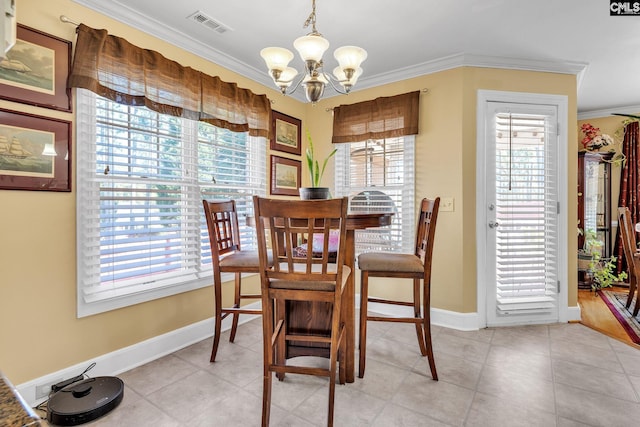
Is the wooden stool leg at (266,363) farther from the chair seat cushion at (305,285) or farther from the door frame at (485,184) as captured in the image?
the door frame at (485,184)

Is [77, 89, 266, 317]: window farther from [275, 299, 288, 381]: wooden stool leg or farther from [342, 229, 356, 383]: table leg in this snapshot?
[342, 229, 356, 383]: table leg

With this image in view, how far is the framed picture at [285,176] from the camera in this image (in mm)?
3359

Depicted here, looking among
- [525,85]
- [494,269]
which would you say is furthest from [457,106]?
[494,269]

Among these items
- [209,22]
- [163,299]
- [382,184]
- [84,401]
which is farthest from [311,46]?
[84,401]

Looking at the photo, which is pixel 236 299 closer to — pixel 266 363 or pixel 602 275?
pixel 266 363

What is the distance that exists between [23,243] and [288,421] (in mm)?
1736

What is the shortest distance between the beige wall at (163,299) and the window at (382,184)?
0.53 feet

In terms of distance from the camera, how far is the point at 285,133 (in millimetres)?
3504

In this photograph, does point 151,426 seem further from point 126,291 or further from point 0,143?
point 0,143

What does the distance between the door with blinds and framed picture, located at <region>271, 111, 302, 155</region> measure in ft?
6.51

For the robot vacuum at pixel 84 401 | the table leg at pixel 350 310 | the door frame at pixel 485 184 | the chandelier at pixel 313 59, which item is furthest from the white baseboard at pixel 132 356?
the door frame at pixel 485 184

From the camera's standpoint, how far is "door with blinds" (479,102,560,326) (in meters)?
2.89

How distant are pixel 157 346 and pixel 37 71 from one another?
1.90 m

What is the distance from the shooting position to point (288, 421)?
1601 mm
